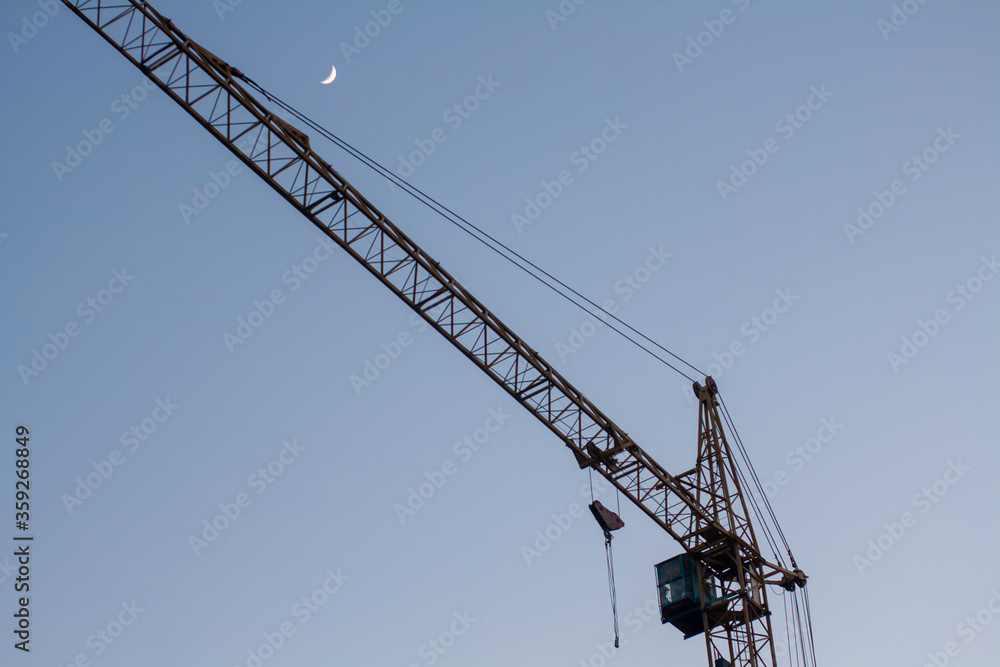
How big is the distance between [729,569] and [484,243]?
16233mm

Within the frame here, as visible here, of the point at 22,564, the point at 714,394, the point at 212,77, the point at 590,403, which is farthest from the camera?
the point at 714,394

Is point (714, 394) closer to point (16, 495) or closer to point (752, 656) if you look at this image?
point (752, 656)

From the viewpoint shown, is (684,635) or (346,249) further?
(684,635)

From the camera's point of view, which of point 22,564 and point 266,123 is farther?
point 266,123

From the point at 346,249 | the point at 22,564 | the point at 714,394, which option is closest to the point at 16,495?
the point at 22,564

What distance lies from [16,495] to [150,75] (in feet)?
49.3

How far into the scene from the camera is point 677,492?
165 feet

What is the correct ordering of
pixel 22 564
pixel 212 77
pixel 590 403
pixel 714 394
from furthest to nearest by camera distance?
pixel 714 394 < pixel 590 403 < pixel 212 77 < pixel 22 564

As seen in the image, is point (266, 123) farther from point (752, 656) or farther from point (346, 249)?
point (752, 656)

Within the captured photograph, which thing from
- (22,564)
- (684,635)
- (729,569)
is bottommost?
(22,564)

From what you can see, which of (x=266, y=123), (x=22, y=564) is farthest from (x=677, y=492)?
(x=22, y=564)

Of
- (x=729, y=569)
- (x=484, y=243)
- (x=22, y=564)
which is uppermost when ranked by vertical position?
(x=484, y=243)

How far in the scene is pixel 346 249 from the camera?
1790 inches

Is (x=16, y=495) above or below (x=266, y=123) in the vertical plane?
below
